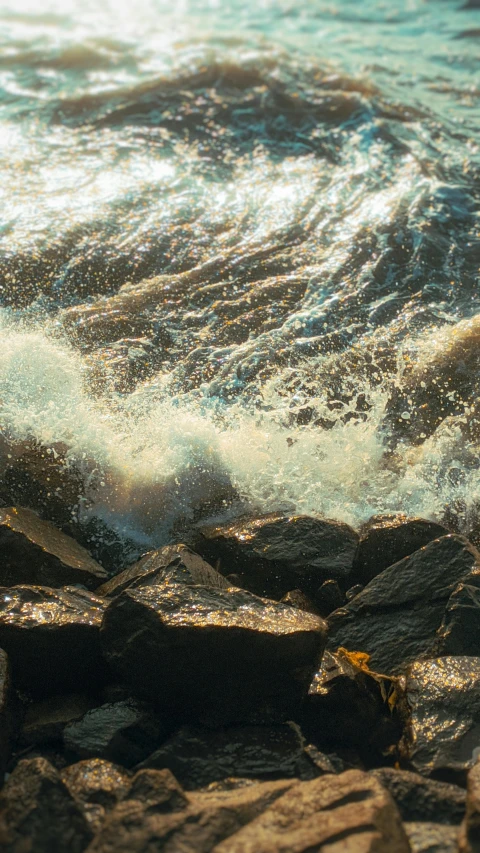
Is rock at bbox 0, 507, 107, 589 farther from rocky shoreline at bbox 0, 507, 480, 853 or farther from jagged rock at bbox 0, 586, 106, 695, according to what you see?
jagged rock at bbox 0, 586, 106, 695

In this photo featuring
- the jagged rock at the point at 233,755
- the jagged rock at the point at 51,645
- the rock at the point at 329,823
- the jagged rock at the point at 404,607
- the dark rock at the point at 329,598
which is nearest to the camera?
the rock at the point at 329,823

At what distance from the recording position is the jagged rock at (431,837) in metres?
2.63

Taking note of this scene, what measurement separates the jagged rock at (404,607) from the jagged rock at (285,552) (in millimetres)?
265

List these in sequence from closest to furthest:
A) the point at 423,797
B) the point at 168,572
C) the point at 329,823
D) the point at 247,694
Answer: the point at 329,823 < the point at 423,797 < the point at 247,694 < the point at 168,572

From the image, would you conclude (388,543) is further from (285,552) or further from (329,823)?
(329,823)

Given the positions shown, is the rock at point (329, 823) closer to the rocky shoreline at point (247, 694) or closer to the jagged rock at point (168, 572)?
the rocky shoreline at point (247, 694)

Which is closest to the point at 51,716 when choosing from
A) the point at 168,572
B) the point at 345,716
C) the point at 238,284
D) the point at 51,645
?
the point at 51,645

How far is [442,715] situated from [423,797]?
47cm

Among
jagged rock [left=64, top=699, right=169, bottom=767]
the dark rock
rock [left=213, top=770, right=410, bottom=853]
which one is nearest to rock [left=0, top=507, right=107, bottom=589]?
jagged rock [left=64, top=699, right=169, bottom=767]

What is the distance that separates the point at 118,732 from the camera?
3180mm

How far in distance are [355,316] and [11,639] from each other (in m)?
4.00

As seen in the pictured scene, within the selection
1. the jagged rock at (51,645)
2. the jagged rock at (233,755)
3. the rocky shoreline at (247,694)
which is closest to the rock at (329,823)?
the rocky shoreline at (247,694)

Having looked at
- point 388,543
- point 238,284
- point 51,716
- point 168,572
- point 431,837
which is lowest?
point 51,716

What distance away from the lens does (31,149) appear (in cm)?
877
